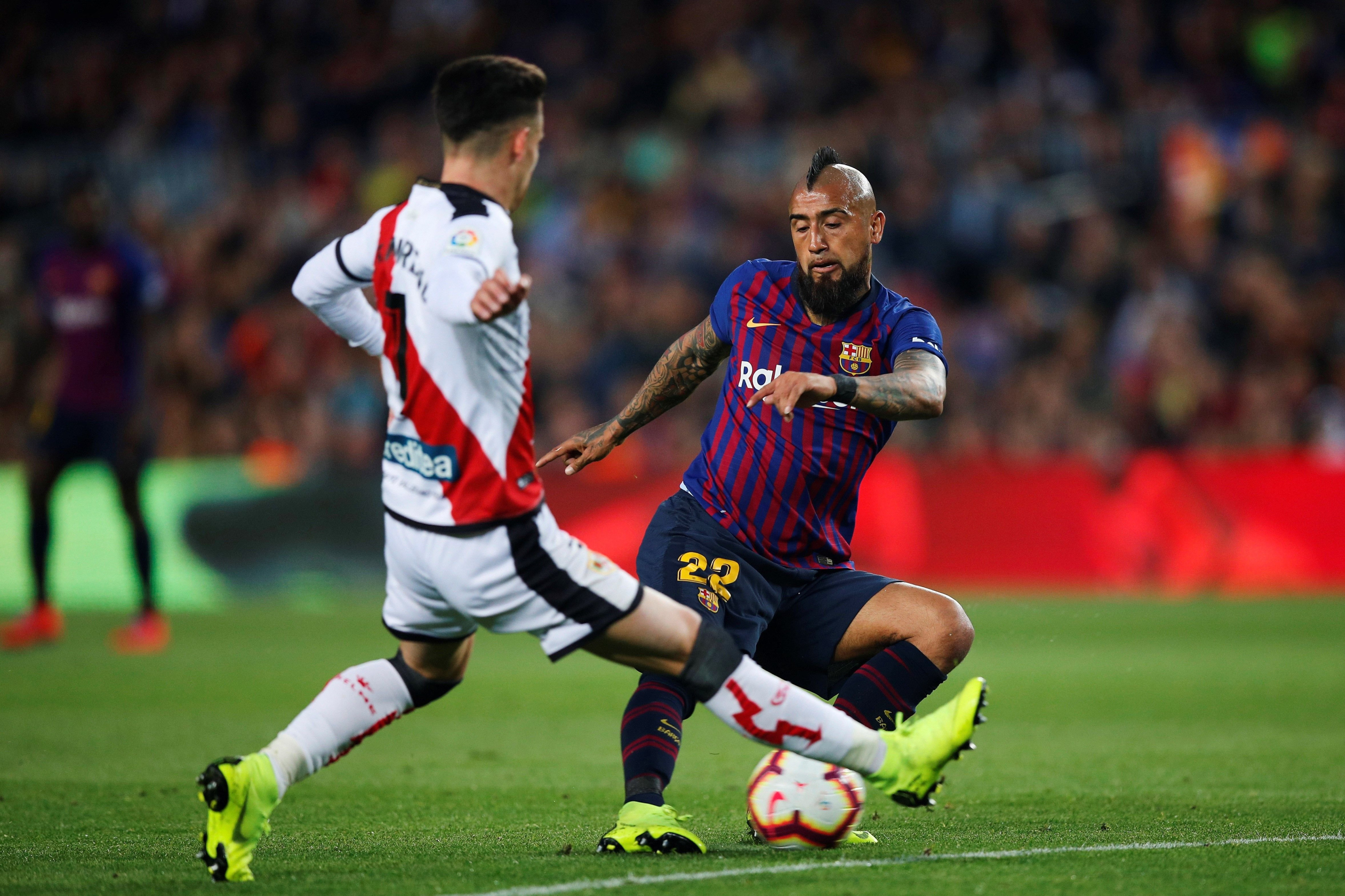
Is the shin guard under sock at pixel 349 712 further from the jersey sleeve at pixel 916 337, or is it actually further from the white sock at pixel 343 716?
the jersey sleeve at pixel 916 337

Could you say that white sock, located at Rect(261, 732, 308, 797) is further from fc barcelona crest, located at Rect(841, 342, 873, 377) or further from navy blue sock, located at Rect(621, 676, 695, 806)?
fc barcelona crest, located at Rect(841, 342, 873, 377)

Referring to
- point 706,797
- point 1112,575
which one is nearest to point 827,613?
point 706,797

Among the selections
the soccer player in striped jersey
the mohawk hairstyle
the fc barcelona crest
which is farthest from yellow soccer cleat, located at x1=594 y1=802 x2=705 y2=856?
the mohawk hairstyle

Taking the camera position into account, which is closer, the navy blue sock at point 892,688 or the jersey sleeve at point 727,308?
the navy blue sock at point 892,688

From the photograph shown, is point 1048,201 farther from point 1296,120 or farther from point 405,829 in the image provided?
point 405,829

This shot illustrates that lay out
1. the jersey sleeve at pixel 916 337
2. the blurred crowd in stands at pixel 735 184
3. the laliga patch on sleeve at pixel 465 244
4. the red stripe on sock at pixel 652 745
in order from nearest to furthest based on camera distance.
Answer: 1. the laliga patch on sleeve at pixel 465 244
2. the red stripe on sock at pixel 652 745
3. the jersey sleeve at pixel 916 337
4. the blurred crowd in stands at pixel 735 184

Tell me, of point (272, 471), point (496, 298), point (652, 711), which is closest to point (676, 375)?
point (652, 711)

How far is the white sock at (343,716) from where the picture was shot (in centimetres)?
426

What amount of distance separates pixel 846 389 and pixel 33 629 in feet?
24.9

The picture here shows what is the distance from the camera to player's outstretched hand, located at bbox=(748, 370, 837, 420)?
164 inches

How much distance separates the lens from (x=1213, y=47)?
1797 centimetres

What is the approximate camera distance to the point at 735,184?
17312 mm

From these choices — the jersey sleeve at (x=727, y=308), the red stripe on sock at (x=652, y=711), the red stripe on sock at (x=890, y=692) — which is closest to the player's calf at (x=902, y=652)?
the red stripe on sock at (x=890, y=692)

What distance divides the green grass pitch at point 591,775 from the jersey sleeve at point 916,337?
4.97 feet
